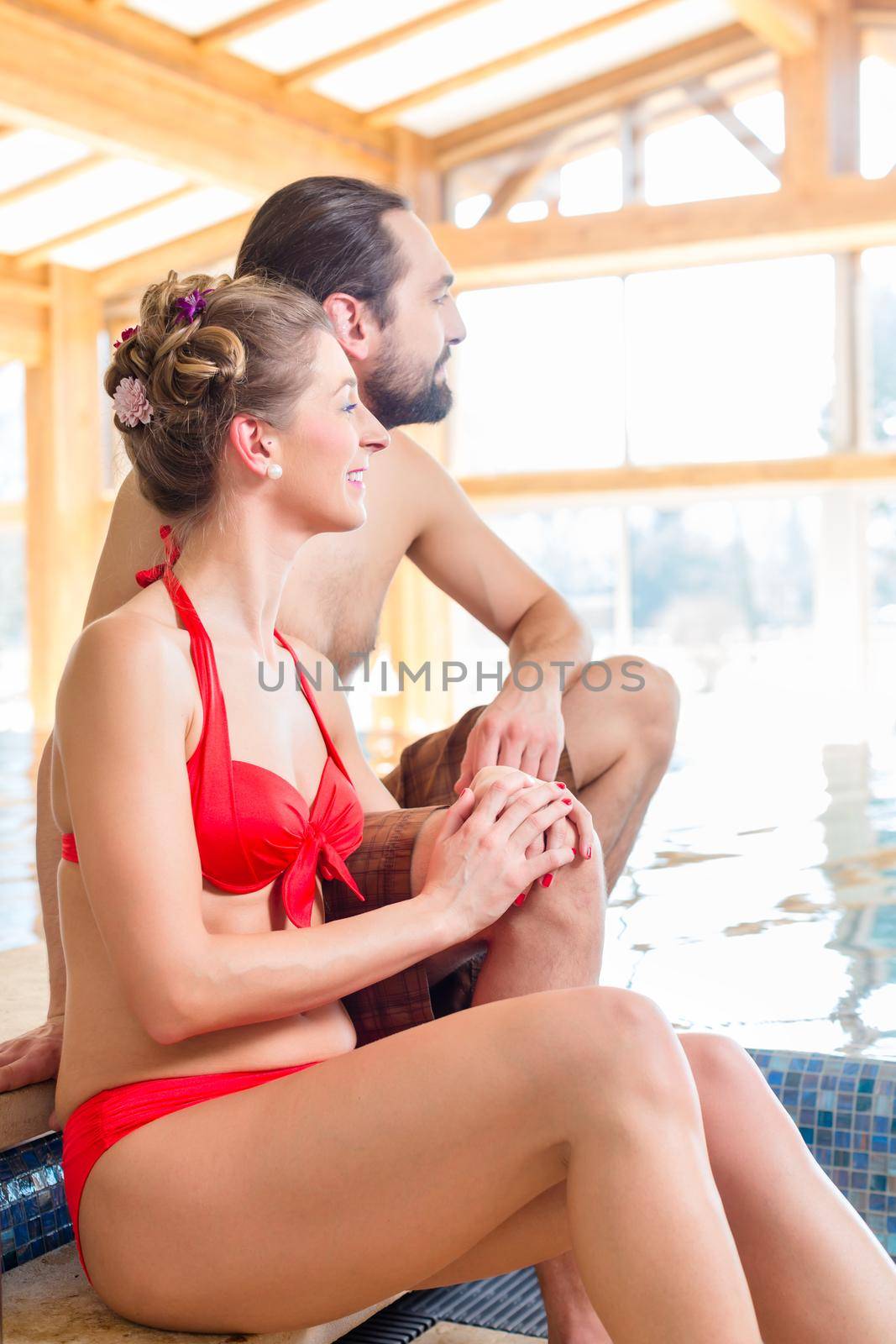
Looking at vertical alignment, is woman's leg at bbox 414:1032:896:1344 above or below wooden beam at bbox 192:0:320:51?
below

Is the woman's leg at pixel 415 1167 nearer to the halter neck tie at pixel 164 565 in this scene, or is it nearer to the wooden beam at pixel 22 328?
the halter neck tie at pixel 164 565

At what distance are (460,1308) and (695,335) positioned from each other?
8.94 meters

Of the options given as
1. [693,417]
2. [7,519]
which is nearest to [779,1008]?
[693,417]

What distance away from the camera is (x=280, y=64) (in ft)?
27.6

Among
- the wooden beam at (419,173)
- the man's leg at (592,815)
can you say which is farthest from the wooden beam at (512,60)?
the man's leg at (592,815)

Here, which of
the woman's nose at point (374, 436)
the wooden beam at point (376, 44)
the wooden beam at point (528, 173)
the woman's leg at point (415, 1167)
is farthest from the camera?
the wooden beam at point (528, 173)

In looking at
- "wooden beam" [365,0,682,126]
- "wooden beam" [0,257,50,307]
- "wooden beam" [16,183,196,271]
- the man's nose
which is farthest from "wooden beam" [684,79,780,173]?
the man's nose

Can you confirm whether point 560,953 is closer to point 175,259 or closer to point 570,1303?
point 570,1303

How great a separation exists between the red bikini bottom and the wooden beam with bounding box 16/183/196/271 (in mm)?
9753

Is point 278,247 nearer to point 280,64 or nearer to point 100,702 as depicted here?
point 100,702

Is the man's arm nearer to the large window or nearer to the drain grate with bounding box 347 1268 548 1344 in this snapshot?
the drain grate with bounding box 347 1268 548 1344

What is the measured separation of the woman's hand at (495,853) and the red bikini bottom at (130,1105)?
0.68 ft

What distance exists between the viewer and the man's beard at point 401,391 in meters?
2.22

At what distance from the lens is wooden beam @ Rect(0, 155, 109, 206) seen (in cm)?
923
